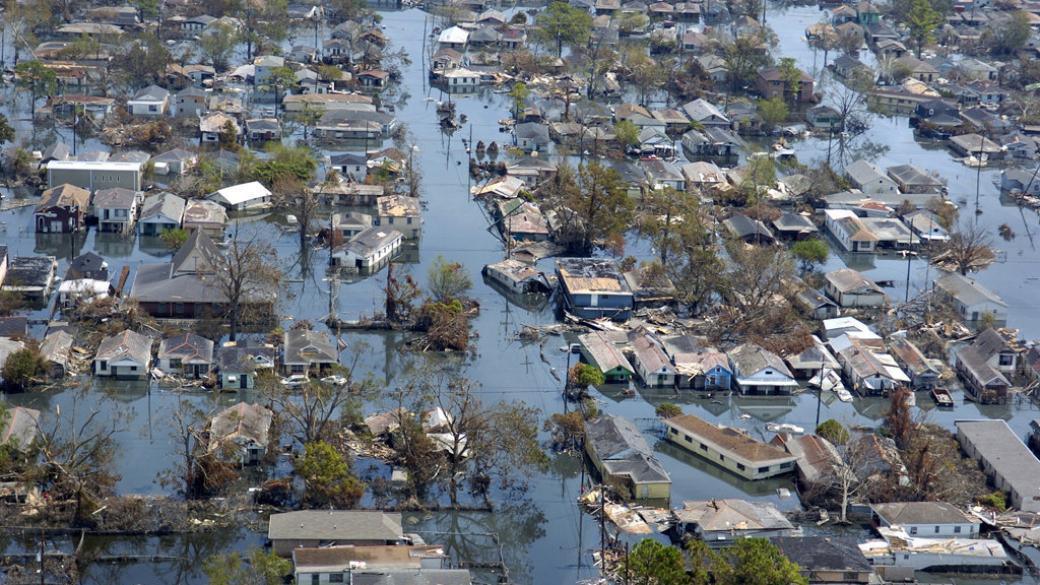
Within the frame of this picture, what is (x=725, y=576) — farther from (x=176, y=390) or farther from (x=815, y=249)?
(x=815, y=249)

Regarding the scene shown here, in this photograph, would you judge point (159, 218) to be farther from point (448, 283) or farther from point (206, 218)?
point (448, 283)

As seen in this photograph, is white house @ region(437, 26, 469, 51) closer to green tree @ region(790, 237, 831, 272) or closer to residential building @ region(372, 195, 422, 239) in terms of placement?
residential building @ region(372, 195, 422, 239)

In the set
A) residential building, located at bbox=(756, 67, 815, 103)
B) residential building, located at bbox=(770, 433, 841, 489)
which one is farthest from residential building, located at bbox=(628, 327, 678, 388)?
residential building, located at bbox=(756, 67, 815, 103)

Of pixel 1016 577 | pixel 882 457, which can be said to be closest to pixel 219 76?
pixel 882 457

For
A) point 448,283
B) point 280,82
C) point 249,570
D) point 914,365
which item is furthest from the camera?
point 280,82

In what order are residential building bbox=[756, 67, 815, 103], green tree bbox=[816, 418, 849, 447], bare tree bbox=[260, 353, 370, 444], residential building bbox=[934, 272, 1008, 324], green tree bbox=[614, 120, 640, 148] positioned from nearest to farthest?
1. bare tree bbox=[260, 353, 370, 444]
2. green tree bbox=[816, 418, 849, 447]
3. residential building bbox=[934, 272, 1008, 324]
4. green tree bbox=[614, 120, 640, 148]
5. residential building bbox=[756, 67, 815, 103]

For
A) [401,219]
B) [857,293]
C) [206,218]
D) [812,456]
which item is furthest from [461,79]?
[812,456]
